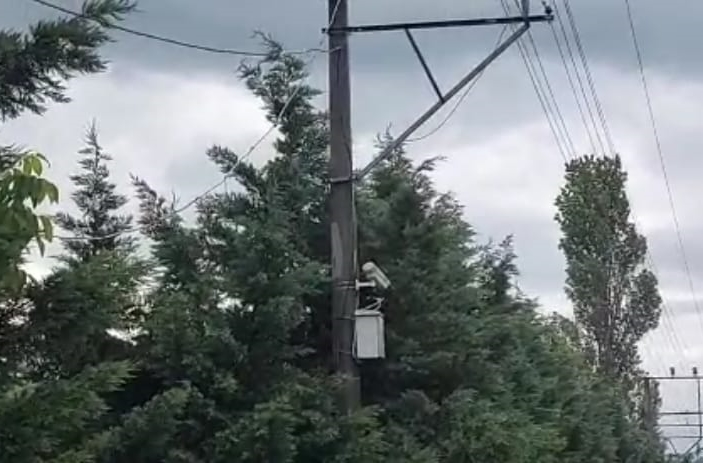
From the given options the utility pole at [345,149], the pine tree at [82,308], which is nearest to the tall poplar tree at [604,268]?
the utility pole at [345,149]

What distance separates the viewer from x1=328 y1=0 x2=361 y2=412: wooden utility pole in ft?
33.9

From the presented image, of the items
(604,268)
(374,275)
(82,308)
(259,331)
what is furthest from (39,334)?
(604,268)

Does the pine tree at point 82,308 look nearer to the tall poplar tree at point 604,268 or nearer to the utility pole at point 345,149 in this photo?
the utility pole at point 345,149

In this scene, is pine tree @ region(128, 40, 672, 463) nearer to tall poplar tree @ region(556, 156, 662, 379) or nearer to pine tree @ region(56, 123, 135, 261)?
pine tree @ region(56, 123, 135, 261)

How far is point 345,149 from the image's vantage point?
10.7 m

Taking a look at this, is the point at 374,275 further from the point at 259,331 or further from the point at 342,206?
the point at 259,331

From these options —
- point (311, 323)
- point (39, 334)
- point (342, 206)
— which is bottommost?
point (39, 334)

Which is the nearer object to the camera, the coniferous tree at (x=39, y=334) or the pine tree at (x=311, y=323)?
the coniferous tree at (x=39, y=334)

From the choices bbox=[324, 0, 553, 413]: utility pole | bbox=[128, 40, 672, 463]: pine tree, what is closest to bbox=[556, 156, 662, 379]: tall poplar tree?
bbox=[128, 40, 672, 463]: pine tree

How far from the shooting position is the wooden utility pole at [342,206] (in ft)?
33.9

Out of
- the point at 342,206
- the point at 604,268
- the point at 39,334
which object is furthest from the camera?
the point at 604,268

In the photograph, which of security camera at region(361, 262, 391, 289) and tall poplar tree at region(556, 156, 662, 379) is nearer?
security camera at region(361, 262, 391, 289)

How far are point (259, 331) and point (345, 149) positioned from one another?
6.55 ft

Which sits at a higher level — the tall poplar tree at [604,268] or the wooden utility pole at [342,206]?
the tall poplar tree at [604,268]
